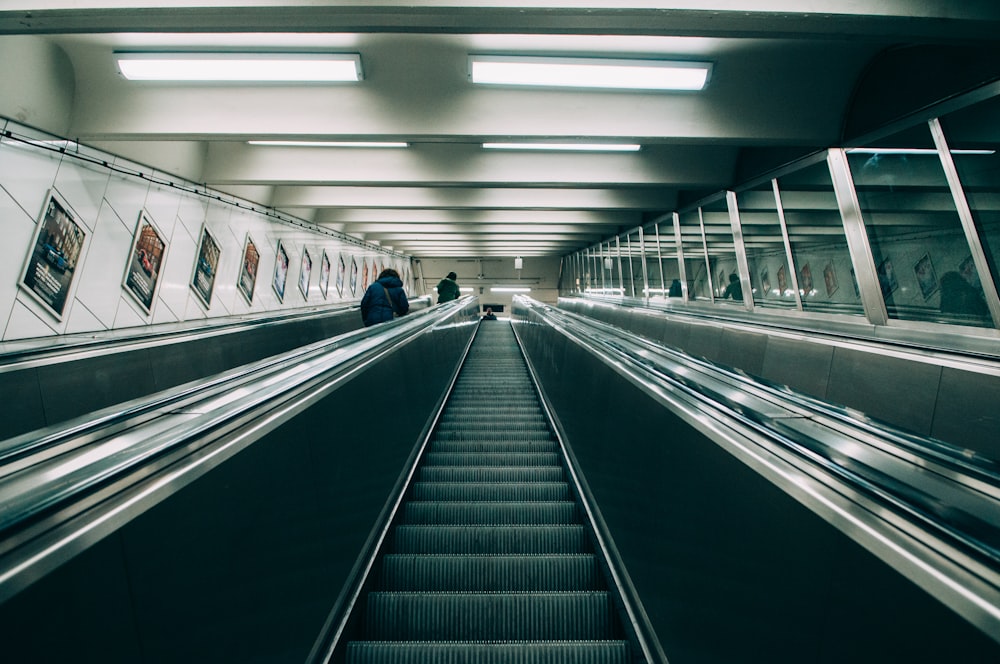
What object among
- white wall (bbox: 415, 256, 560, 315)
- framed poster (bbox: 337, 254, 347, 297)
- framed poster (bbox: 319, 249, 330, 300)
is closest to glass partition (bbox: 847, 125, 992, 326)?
framed poster (bbox: 319, 249, 330, 300)

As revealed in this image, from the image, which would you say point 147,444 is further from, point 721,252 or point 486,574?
point 721,252

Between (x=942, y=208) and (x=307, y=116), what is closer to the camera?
(x=942, y=208)

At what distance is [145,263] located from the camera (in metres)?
6.96

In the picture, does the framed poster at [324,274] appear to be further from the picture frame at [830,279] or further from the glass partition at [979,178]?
the glass partition at [979,178]

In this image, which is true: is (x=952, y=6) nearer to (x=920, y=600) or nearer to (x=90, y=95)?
(x=920, y=600)

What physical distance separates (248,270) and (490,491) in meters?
8.64

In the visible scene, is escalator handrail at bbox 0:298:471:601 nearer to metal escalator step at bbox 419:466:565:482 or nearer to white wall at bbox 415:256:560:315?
metal escalator step at bbox 419:466:565:482

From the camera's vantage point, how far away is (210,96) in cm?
587

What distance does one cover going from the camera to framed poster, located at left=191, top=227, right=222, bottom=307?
26.9ft

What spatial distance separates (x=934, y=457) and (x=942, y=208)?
5.02m

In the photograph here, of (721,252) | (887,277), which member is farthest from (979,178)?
(721,252)

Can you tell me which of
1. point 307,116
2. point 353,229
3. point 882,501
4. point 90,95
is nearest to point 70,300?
point 90,95

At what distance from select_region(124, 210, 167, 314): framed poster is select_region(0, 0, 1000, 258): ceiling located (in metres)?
1.01

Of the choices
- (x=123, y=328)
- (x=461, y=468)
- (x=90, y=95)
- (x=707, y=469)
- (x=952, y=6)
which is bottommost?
(x=461, y=468)
